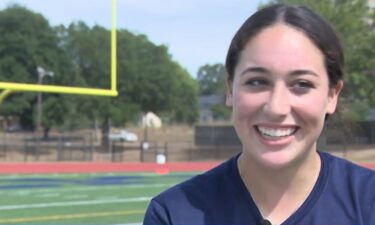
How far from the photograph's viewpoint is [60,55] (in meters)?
27.4

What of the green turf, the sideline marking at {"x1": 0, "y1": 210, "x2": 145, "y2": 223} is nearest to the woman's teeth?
the green turf

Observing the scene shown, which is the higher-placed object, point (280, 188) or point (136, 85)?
point (136, 85)

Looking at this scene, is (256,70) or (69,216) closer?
(256,70)

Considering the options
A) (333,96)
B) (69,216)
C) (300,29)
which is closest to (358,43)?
(69,216)

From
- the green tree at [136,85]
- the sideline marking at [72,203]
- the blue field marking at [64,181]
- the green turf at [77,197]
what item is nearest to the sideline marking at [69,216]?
the green turf at [77,197]

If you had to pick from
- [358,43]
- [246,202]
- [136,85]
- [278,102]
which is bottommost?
[246,202]

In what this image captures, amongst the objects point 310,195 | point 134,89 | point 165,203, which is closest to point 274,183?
point 310,195

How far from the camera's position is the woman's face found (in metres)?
1.63

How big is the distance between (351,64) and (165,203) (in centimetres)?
2605

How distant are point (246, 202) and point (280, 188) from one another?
3.9 inches

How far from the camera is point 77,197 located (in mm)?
12070

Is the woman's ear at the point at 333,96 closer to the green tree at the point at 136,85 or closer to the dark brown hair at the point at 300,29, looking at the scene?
the dark brown hair at the point at 300,29

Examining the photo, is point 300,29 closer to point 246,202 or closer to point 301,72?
point 301,72

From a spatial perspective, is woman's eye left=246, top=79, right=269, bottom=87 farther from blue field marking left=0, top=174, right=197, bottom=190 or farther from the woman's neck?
blue field marking left=0, top=174, right=197, bottom=190
